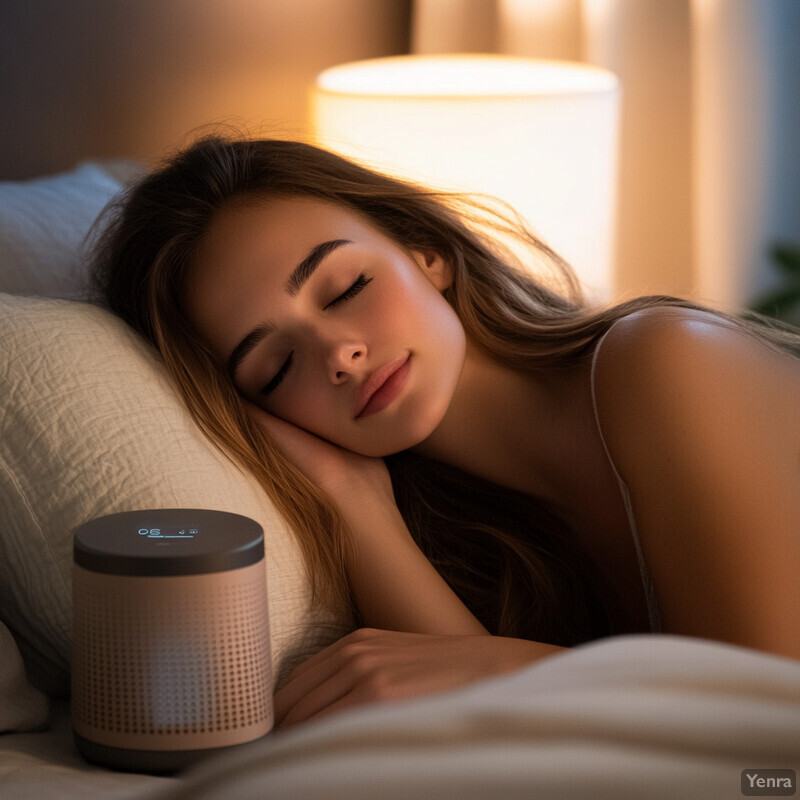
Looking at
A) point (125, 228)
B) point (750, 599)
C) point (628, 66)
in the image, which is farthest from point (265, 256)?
point (628, 66)

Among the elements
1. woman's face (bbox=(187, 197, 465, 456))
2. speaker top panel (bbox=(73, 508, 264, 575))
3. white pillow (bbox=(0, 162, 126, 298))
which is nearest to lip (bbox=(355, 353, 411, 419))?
woman's face (bbox=(187, 197, 465, 456))

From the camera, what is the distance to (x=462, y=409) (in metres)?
1.22

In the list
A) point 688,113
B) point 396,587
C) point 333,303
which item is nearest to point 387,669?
point 396,587

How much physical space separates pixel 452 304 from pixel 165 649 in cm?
67

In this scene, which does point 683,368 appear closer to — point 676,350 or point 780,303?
point 676,350

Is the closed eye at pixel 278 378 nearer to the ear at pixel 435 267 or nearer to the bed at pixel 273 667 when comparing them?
the bed at pixel 273 667

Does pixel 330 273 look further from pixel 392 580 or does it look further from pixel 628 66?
pixel 628 66

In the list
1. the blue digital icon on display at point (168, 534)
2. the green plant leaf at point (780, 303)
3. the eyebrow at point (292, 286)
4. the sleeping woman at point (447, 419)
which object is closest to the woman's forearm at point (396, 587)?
the sleeping woman at point (447, 419)

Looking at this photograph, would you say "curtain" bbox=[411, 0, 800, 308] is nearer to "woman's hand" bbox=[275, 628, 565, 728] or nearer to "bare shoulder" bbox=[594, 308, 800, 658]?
"bare shoulder" bbox=[594, 308, 800, 658]

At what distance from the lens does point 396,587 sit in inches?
40.7

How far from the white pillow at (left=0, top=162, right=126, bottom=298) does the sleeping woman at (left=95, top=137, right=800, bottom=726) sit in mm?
53

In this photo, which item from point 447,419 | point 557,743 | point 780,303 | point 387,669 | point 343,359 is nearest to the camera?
point 557,743

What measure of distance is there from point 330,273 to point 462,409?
24cm

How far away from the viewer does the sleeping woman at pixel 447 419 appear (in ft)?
2.93
